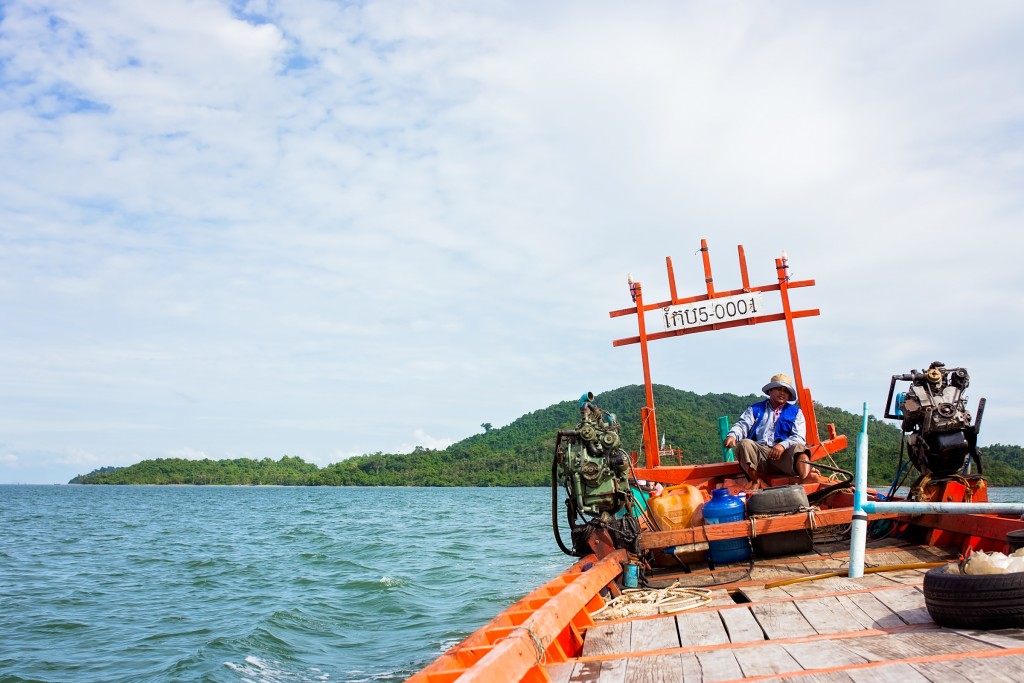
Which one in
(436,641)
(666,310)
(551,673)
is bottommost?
(436,641)

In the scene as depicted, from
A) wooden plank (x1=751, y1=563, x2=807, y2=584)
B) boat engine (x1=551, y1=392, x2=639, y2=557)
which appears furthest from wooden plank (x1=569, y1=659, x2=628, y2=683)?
boat engine (x1=551, y1=392, x2=639, y2=557)

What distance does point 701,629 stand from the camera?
3889 mm

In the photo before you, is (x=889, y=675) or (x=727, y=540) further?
(x=727, y=540)

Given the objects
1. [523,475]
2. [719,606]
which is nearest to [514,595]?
[719,606]

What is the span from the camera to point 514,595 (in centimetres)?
1266

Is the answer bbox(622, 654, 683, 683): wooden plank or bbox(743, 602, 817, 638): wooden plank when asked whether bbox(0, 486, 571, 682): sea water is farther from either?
bbox(622, 654, 683, 683): wooden plank

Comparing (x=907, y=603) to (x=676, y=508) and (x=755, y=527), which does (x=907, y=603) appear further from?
(x=676, y=508)

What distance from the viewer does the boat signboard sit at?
922 centimetres

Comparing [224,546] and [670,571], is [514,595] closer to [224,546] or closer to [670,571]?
[670,571]

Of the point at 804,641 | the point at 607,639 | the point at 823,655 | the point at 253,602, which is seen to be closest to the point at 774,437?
the point at 607,639

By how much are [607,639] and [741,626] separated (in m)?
0.71

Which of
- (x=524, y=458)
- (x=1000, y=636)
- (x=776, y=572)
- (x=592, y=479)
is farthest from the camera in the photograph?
(x=524, y=458)

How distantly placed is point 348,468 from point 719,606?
145637 mm

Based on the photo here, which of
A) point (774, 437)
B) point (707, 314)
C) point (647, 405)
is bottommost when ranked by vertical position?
point (774, 437)
